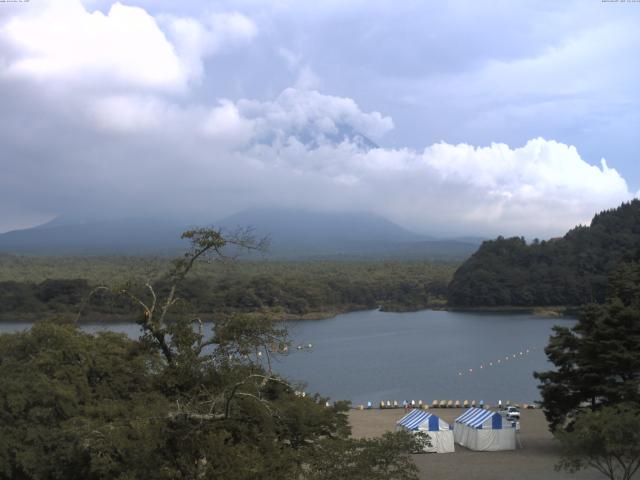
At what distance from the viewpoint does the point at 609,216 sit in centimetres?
7069

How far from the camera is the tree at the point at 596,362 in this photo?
15.1 meters

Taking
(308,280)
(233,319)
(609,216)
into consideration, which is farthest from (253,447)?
(609,216)

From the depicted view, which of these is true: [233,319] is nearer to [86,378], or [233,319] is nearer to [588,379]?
[86,378]

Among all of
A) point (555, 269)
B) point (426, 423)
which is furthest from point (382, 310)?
point (426, 423)

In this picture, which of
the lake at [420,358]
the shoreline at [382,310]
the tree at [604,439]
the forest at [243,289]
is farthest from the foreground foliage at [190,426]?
the shoreline at [382,310]

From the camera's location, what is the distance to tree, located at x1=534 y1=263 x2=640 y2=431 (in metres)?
15.1

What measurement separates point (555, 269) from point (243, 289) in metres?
28.2

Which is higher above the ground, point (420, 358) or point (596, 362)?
point (596, 362)

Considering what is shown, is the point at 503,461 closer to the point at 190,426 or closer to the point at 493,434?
→ the point at 493,434

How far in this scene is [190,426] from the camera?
6648 millimetres

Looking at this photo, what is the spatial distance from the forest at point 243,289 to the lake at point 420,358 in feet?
7.60

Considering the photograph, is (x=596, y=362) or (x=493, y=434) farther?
(x=493, y=434)

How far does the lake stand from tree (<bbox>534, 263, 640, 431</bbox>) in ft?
19.3

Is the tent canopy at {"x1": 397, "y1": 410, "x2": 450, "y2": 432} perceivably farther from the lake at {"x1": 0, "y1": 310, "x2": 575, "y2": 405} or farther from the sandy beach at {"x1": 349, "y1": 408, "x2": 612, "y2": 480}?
the lake at {"x1": 0, "y1": 310, "x2": 575, "y2": 405}
